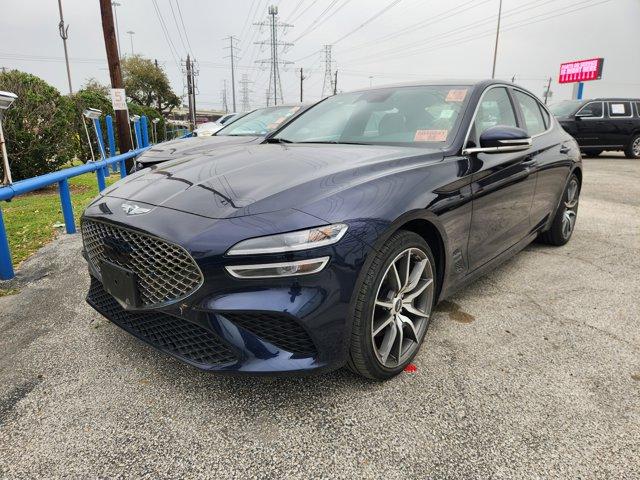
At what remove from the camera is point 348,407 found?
2100 mm

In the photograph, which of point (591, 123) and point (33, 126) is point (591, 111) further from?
point (33, 126)

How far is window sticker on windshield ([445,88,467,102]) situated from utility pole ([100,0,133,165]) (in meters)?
10.6

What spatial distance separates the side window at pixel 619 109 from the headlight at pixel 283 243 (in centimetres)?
1442

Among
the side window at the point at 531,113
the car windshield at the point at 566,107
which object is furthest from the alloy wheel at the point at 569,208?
the car windshield at the point at 566,107

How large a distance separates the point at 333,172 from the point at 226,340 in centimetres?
95

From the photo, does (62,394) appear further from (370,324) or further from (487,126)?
(487,126)

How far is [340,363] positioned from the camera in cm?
200

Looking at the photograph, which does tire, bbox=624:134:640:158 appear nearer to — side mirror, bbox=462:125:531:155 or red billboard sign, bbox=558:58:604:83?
side mirror, bbox=462:125:531:155

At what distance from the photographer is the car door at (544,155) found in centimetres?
358

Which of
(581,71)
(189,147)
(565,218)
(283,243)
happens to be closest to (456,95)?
(283,243)

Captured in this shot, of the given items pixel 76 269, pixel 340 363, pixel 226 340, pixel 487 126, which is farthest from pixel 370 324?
pixel 76 269

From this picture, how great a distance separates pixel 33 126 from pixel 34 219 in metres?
3.81

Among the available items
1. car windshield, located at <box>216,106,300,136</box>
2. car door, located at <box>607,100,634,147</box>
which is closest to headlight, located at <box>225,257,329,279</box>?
car windshield, located at <box>216,106,300,136</box>

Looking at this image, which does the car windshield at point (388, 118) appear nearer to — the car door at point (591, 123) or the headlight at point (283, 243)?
the headlight at point (283, 243)
